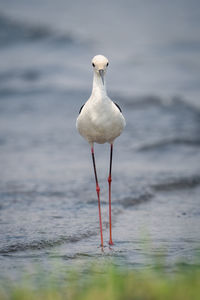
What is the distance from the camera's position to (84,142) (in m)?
12.3

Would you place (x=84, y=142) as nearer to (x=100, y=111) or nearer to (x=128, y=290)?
(x=100, y=111)

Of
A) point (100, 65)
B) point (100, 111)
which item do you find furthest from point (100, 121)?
point (100, 65)

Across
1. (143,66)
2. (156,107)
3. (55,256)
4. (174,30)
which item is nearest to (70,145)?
(156,107)

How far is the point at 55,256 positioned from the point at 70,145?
6.70 metres

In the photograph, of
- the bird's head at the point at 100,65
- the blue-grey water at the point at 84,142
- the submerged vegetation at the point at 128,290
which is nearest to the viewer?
the submerged vegetation at the point at 128,290

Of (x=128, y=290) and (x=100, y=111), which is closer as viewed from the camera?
(x=128, y=290)

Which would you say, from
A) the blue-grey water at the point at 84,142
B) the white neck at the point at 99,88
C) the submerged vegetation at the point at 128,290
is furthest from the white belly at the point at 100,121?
the submerged vegetation at the point at 128,290

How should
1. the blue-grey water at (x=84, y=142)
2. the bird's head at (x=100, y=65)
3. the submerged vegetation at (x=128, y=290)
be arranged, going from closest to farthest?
the submerged vegetation at (x=128, y=290), the bird's head at (x=100, y=65), the blue-grey water at (x=84, y=142)

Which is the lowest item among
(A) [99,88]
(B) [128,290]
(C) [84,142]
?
(B) [128,290]

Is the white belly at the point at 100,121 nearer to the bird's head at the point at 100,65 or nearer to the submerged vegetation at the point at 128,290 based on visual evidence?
the bird's head at the point at 100,65

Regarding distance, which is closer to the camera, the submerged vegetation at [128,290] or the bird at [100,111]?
the submerged vegetation at [128,290]

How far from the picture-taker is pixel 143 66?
64.2ft

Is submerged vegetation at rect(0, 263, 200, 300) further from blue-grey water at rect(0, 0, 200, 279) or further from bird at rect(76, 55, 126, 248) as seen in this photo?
bird at rect(76, 55, 126, 248)

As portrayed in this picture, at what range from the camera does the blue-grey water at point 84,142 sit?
20.4ft
